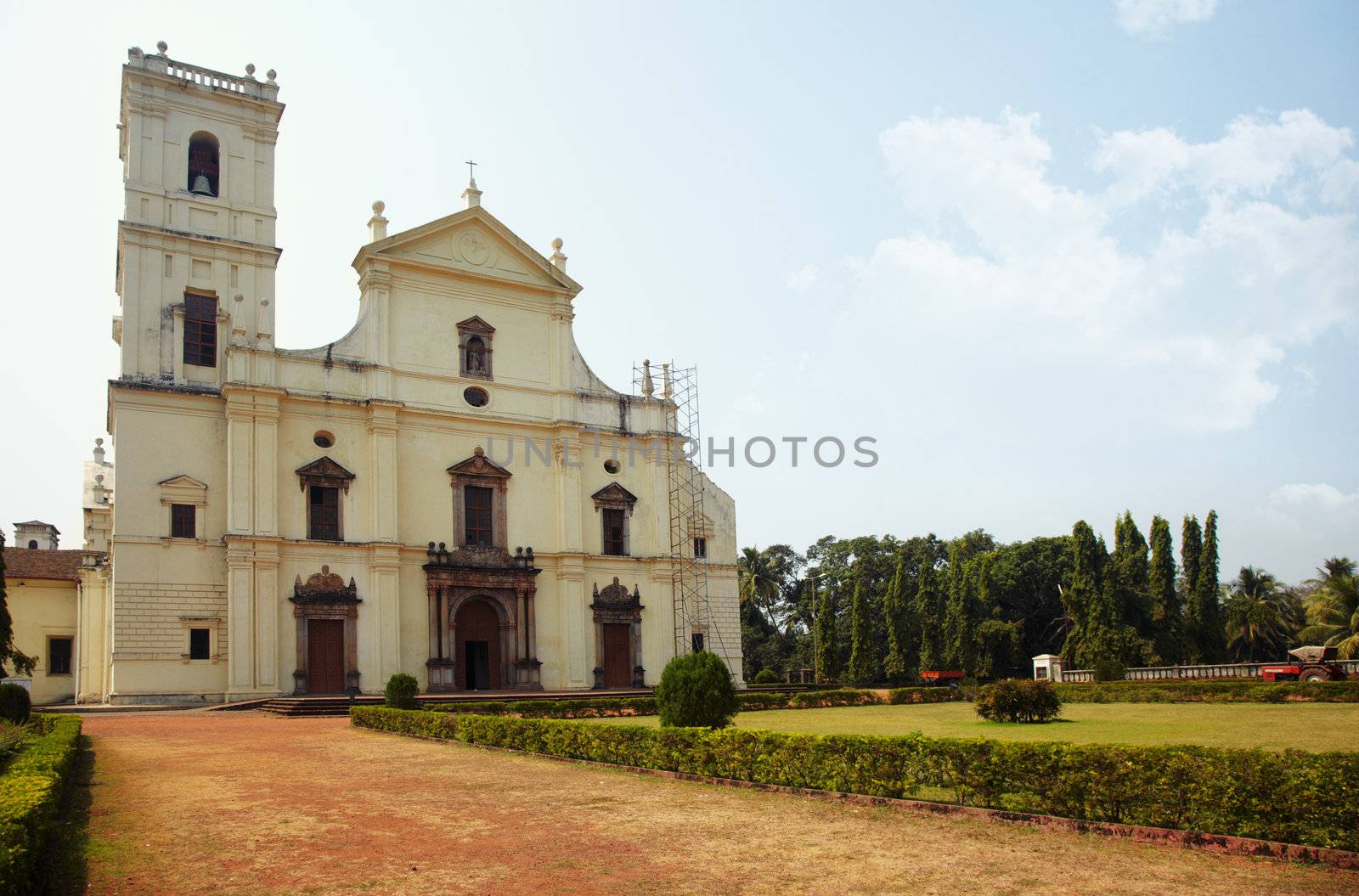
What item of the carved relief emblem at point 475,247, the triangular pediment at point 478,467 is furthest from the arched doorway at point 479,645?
the carved relief emblem at point 475,247

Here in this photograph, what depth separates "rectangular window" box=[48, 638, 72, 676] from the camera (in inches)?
1577

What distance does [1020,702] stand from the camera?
22078 millimetres

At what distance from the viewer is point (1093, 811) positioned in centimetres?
946

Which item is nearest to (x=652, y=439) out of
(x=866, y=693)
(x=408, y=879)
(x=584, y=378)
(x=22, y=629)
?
(x=584, y=378)

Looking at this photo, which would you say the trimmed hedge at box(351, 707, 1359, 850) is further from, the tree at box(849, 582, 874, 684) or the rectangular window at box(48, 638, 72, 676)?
the tree at box(849, 582, 874, 684)

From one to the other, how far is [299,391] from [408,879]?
28.0 meters

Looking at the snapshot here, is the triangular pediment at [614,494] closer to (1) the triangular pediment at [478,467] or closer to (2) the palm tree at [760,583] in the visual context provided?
(1) the triangular pediment at [478,467]

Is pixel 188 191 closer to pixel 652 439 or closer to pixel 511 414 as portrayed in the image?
pixel 511 414

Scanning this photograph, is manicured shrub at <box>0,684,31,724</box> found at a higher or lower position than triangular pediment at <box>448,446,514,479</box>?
lower

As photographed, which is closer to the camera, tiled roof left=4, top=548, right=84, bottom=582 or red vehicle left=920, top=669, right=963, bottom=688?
tiled roof left=4, top=548, right=84, bottom=582

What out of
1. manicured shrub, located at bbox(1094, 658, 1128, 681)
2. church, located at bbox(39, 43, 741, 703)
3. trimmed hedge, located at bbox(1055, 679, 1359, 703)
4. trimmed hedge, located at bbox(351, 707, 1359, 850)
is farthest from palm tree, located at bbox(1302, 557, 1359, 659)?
trimmed hedge, located at bbox(351, 707, 1359, 850)

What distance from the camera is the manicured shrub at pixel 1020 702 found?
2205cm

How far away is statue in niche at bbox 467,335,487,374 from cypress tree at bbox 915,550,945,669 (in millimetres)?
29622

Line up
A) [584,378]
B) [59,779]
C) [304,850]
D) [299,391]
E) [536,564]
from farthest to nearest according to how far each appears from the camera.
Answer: [584,378] < [536,564] < [299,391] < [59,779] < [304,850]
